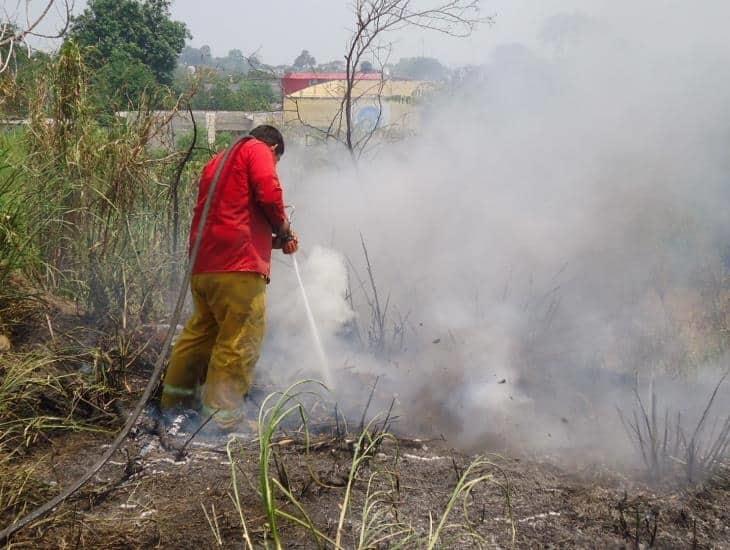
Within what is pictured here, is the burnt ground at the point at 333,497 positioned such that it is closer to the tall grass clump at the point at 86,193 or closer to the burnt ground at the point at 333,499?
the burnt ground at the point at 333,499

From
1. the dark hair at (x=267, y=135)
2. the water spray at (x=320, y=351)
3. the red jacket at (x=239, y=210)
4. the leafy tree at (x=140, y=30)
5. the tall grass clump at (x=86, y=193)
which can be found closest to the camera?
the red jacket at (x=239, y=210)

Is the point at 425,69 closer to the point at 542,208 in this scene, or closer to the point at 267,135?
the point at 542,208

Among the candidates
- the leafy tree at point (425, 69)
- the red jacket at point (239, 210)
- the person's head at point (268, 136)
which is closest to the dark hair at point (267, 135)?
the person's head at point (268, 136)

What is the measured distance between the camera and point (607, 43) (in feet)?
19.9

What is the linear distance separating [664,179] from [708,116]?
26.7 inches

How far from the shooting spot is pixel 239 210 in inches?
142

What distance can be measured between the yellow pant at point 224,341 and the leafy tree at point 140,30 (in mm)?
32181

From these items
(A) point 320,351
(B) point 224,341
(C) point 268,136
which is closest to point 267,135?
(C) point 268,136

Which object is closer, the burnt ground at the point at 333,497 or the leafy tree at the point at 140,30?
the burnt ground at the point at 333,497

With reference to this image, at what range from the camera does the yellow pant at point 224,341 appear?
11.9ft

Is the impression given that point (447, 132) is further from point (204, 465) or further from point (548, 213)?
point (204, 465)

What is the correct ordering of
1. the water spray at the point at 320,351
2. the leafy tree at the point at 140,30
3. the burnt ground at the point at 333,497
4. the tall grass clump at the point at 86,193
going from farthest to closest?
1. the leafy tree at the point at 140,30
2. the tall grass clump at the point at 86,193
3. the water spray at the point at 320,351
4. the burnt ground at the point at 333,497

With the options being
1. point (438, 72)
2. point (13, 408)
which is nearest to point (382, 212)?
point (438, 72)

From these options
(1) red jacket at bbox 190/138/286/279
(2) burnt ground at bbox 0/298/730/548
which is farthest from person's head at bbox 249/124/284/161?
(2) burnt ground at bbox 0/298/730/548
